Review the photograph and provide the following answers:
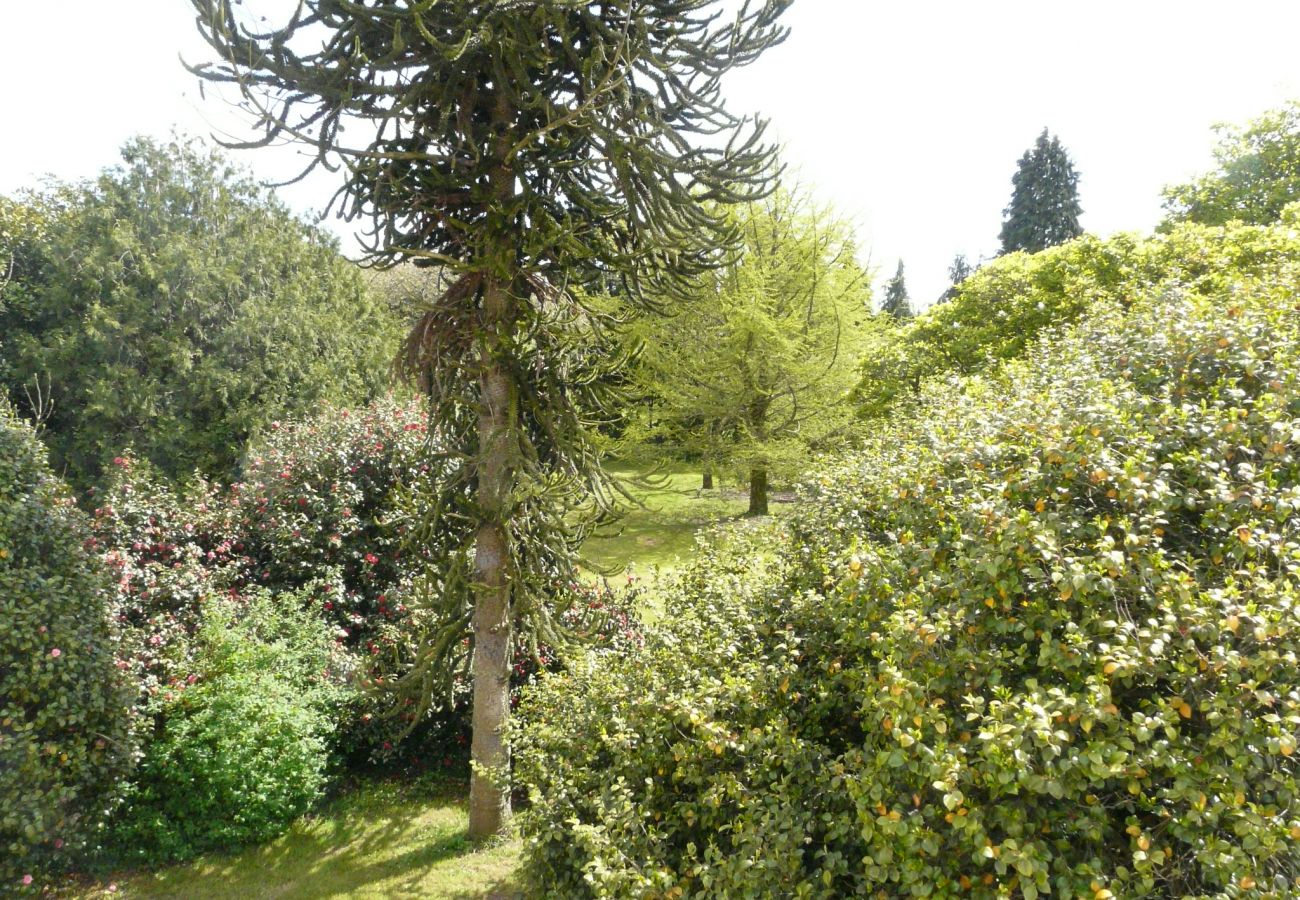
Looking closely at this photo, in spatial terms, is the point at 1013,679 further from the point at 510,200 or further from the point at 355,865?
the point at 355,865

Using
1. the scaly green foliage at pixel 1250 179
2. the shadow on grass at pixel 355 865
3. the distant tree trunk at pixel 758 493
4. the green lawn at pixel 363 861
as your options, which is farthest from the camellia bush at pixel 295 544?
the scaly green foliage at pixel 1250 179

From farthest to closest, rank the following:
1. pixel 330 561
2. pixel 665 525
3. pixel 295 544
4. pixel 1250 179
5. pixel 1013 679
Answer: pixel 665 525 → pixel 1250 179 → pixel 330 561 → pixel 295 544 → pixel 1013 679

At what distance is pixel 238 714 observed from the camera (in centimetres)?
668

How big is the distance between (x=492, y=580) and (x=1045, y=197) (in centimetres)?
3437

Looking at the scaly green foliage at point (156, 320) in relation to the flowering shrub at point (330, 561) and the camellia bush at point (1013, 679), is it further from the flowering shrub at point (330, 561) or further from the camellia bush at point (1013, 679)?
the camellia bush at point (1013, 679)

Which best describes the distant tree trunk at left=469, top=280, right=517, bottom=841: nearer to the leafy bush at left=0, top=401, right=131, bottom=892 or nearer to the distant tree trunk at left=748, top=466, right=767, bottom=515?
the leafy bush at left=0, top=401, right=131, bottom=892

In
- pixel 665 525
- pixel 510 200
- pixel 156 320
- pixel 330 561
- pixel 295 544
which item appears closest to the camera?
pixel 510 200

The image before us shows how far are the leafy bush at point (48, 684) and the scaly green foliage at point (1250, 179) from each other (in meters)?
22.8

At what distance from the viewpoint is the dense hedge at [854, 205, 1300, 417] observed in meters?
9.64

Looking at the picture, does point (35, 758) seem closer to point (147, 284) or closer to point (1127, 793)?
point (1127, 793)

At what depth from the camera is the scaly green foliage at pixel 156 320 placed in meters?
14.7

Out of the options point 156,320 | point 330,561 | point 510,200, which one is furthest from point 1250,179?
point 156,320

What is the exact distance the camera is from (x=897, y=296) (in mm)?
42250

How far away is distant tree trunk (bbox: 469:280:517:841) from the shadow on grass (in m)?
0.50
